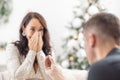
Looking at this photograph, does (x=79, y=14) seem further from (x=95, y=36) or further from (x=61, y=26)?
(x=95, y=36)

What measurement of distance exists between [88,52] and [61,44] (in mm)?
3161

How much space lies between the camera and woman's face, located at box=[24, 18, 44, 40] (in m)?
2.69

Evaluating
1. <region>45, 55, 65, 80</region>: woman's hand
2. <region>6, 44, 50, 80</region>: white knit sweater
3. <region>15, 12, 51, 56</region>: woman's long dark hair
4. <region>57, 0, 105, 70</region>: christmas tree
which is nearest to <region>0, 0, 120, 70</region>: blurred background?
<region>57, 0, 105, 70</region>: christmas tree

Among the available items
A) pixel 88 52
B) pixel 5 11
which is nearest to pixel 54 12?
pixel 5 11

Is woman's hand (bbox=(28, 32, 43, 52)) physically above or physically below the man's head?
below

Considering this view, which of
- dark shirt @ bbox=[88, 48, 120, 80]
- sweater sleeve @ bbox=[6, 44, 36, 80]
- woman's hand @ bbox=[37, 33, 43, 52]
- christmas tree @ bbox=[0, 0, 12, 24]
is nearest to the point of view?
dark shirt @ bbox=[88, 48, 120, 80]

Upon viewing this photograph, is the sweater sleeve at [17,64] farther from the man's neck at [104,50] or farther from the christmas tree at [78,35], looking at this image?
the christmas tree at [78,35]

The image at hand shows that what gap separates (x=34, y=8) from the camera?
14.7 feet

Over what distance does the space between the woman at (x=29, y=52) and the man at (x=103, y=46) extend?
3.91 feet

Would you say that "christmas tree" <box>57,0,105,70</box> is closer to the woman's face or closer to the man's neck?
the woman's face

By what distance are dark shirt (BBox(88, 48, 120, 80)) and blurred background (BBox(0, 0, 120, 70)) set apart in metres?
2.68

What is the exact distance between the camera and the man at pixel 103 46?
4.20 ft

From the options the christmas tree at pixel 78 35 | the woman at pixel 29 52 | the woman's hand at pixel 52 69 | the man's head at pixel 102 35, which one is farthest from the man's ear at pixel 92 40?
the christmas tree at pixel 78 35

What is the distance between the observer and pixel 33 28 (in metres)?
2.70
